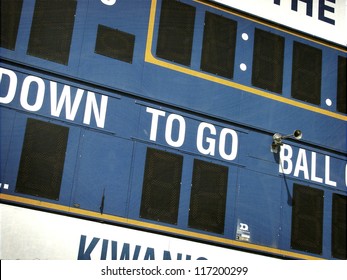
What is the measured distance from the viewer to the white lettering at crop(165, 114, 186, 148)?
9.41 meters

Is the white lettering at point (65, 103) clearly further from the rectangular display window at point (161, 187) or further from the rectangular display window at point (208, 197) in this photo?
the rectangular display window at point (208, 197)

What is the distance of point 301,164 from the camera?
10.3 metres

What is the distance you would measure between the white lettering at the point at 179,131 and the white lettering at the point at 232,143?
2.07 ft

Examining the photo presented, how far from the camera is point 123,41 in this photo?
9.46m

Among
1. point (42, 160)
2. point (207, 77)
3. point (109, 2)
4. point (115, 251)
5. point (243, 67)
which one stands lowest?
point (115, 251)

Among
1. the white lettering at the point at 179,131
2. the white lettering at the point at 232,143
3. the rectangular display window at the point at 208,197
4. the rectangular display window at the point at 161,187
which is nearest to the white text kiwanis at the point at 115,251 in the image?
the rectangular display window at the point at 161,187

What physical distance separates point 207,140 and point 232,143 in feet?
1.41

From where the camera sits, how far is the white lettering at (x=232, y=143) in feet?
31.9

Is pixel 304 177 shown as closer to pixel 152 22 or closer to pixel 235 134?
pixel 235 134

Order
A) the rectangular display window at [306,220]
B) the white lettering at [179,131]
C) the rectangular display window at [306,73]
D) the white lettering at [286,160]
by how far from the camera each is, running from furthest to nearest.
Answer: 1. the rectangular display window at [306,73]
2. the white lettering at [286,160]
3. the rectangular display window at [306,220]
4. the white lettering at [179,131]

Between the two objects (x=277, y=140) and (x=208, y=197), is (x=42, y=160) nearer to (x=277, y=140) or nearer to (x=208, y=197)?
(x=208, y=197)

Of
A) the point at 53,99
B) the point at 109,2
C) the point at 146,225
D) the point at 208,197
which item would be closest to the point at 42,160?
the point at 53,99

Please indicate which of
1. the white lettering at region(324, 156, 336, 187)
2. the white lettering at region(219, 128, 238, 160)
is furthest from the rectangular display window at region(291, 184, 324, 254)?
the white lettering at region(219, 128, 238, 160)

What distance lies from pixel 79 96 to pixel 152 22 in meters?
1.67
